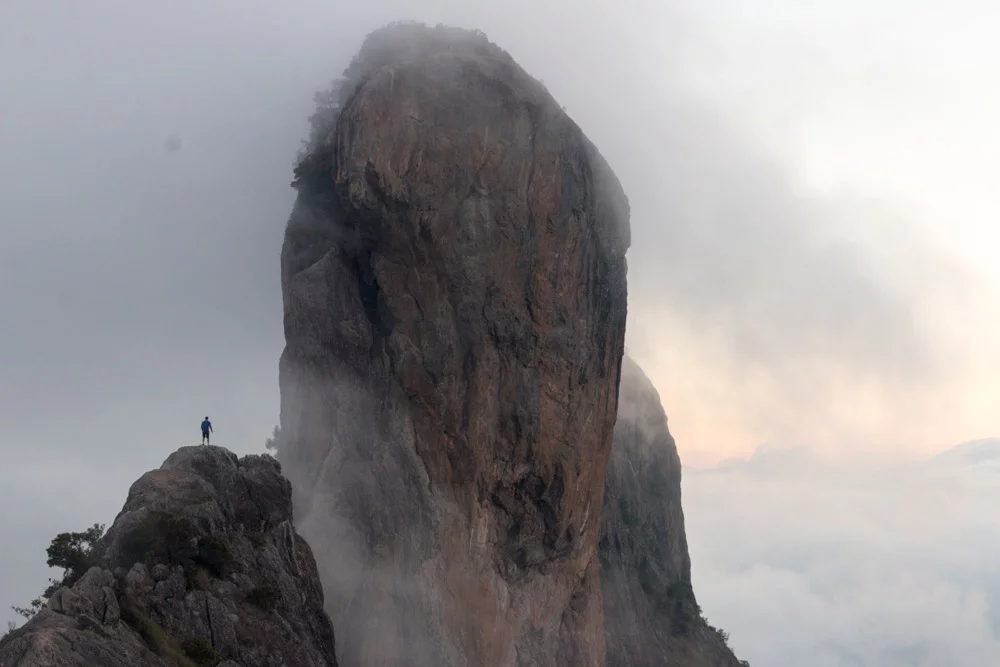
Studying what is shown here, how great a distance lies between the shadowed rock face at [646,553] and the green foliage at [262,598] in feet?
128

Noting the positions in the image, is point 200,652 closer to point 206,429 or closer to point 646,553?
point 206,429

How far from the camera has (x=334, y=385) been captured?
176 ft

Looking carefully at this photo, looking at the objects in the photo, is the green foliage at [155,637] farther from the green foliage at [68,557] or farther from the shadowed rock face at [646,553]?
the shadowed rock face at [646,553]

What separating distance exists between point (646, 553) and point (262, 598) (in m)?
58.5

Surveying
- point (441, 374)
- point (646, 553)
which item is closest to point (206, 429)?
point (441, 374)

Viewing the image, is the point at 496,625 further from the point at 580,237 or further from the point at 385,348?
the point at 580,237

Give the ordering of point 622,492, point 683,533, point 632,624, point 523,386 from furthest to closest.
Result: 1. point 683,533
2. point 622,492
3. point 632,624
4. point 523,386

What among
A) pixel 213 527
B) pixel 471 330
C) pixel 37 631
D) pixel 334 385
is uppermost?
pixel 471 330

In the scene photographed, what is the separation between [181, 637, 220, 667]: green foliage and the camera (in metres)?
32.4

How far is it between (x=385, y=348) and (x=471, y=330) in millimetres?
5178

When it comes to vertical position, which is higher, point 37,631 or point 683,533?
point 683,533

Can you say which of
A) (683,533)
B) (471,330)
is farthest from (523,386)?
(683,533)

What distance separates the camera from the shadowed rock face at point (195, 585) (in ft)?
93.6

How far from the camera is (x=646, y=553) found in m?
90.4
